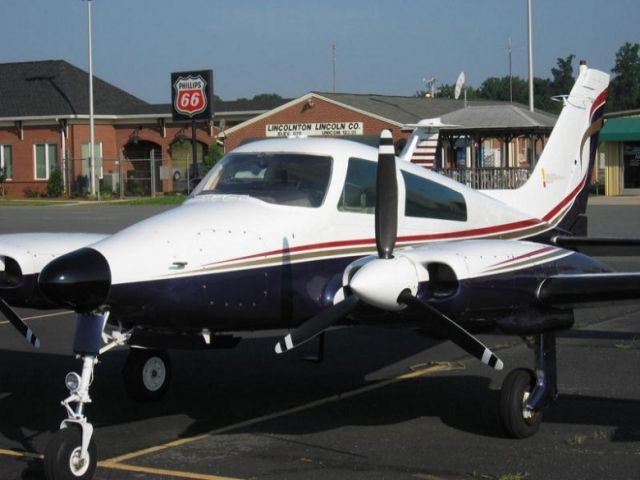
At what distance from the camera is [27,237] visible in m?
9.40

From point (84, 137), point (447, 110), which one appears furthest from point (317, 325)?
point (84, 137)

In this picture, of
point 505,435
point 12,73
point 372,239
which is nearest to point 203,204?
point 372,239

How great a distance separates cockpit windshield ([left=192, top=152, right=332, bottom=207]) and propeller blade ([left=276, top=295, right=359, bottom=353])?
3.96 ft

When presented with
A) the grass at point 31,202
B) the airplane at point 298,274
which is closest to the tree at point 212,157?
the grass at point 31,202

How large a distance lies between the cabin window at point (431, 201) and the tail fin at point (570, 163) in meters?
2.15

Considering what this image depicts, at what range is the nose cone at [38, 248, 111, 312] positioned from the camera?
22.9 ft

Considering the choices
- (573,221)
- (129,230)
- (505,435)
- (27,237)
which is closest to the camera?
(129,230)

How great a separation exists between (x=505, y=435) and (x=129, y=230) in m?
3.48

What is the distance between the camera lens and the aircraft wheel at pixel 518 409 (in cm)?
825

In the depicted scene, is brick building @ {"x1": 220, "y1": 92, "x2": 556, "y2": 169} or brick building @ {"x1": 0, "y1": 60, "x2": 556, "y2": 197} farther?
brick building @ {"x1": 0, "y1": 60, "x2": 556, "y2": 197}

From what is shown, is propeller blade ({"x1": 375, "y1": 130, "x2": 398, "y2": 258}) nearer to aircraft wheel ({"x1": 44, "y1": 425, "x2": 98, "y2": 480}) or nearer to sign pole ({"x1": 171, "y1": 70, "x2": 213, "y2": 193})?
aircraft wheel ({"x1": 44, "y1": 425, "x2": 98, "y2": 480})

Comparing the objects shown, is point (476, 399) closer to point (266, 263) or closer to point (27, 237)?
point (266, 263)

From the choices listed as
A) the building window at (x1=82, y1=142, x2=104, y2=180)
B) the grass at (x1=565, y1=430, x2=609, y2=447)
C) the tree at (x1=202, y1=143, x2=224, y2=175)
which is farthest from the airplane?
the building window at (x1=82, y1=142, x2=104, y2=180)

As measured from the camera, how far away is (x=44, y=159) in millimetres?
58219
